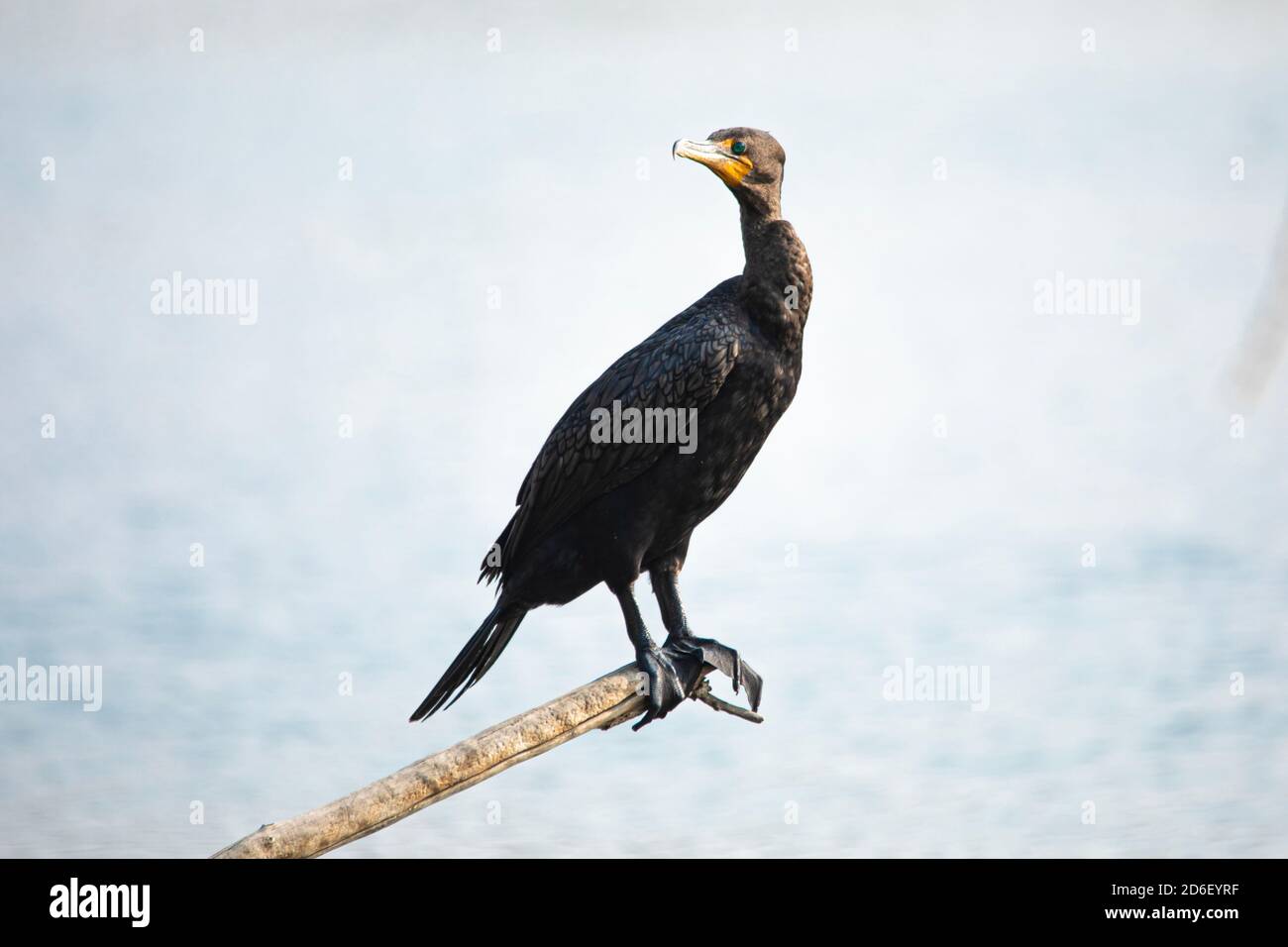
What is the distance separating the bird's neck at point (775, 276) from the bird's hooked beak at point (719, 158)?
125mm

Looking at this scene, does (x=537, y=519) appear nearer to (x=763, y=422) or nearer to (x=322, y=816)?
(x=763, y=422)

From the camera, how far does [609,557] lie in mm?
4875

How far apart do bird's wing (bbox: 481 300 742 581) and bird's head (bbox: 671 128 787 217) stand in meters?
0.42

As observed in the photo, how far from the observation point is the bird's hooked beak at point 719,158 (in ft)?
15.6

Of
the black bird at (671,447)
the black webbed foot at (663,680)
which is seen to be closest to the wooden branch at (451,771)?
the black webbed foot at (663,680)

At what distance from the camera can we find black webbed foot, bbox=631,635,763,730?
477cm

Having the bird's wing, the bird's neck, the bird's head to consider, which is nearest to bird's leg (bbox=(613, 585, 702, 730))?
the bird's wing

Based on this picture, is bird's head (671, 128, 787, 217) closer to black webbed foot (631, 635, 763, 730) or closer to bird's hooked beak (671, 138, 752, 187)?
bird's hooked beak (671, 138, 752, 187)

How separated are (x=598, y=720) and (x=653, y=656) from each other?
0.31 m

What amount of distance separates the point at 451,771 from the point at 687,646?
114cm

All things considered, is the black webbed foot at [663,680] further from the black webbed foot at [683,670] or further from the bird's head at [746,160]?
the bird's head at [746,160]

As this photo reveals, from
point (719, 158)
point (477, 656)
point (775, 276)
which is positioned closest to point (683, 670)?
point (477, 656)

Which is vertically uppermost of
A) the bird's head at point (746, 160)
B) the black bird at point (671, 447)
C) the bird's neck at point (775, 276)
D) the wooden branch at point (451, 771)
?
the bird's head at point (746, 160)

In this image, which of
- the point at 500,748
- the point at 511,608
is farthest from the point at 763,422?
the point at 500,748
